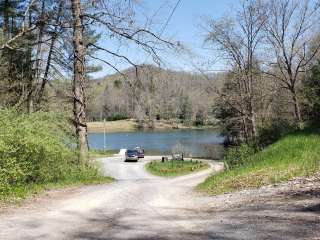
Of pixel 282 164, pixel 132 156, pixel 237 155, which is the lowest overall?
pixel 132 156

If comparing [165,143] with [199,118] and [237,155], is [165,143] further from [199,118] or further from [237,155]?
[237,155]

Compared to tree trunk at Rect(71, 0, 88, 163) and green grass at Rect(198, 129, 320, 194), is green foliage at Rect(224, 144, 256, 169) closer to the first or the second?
green grass at Rect(198, 129, 320, 194)

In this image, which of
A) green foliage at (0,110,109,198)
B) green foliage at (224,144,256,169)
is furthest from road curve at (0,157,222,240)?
green foliage at (224,144,256,169)

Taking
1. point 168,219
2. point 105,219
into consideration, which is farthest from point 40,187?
point 168,219

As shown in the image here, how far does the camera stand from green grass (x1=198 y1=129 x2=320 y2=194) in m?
12.3

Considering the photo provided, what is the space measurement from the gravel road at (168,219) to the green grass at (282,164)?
1642mm

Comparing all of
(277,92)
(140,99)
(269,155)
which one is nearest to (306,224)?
(269,155)

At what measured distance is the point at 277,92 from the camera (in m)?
45.3

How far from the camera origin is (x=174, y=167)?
5981 centimetres

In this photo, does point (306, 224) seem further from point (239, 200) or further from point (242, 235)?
point (239, 200)

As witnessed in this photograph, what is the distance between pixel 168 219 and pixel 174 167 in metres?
51.6

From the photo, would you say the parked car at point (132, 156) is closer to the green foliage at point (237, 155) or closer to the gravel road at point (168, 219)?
the green foliage at point (237, 155)

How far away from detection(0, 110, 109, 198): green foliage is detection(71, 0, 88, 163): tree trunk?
3.02ft

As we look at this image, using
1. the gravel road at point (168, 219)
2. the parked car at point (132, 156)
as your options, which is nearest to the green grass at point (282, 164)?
the gravel road at point (168, 219)
